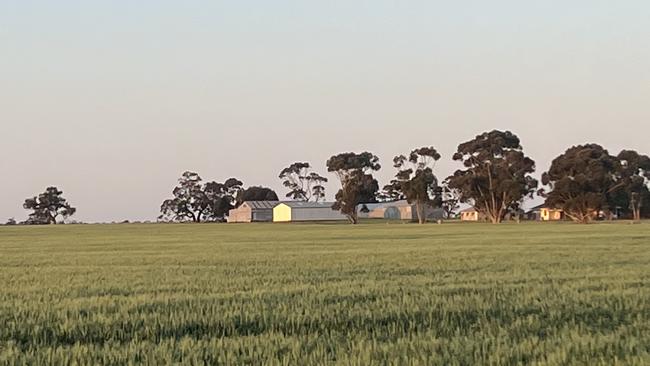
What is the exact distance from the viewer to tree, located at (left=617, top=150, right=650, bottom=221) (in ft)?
409

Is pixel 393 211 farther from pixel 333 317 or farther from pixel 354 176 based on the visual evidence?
pixel 333 317

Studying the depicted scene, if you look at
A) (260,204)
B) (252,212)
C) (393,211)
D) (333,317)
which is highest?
(260,204)

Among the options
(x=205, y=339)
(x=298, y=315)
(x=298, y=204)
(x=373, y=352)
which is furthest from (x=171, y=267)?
(x=298, y=204)

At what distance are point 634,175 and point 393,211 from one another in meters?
65.7

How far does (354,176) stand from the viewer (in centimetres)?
14650

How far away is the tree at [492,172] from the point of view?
12250 cm

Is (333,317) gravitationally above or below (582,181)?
below

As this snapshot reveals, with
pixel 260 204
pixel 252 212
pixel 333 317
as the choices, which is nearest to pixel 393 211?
pixel 260 204

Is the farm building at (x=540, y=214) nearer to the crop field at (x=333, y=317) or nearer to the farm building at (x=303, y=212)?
the farm building at (x=303, y=212)

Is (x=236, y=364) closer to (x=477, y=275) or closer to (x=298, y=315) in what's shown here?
(x=298, y=315)

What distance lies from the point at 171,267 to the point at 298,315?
15140mm

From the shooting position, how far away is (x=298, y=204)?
583ft

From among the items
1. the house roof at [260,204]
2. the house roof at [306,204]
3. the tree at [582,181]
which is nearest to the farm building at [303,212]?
the house roof at [306,204]

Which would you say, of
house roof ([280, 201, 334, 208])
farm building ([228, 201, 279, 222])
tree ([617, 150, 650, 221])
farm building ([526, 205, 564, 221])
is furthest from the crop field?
farm building ([228, 201, 279, 222])
